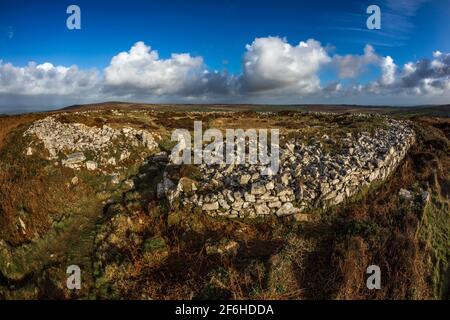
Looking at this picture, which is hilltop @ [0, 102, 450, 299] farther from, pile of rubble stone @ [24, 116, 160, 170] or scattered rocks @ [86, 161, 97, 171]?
pile of rubble stone @ [24, 116, 160, 170]

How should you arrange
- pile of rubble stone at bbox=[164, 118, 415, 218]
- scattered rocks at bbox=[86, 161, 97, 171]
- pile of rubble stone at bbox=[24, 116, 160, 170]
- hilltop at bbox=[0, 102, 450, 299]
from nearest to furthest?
hilltop at bbox=[0, 102, 450, 299] → pile of rubble stone at bbox=[164, 118, 415, 218] → scattered rocks at bbox=[86, 161, 97, 171] → pile of rubble stone at bbox=[24, 116, 160, 170]

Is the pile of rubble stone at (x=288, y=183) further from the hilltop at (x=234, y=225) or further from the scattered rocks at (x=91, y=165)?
the scattered rocks at (x=91, y=165)

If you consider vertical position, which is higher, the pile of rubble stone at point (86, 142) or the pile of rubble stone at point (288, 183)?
the pile of rubble stone at point (86, 142)

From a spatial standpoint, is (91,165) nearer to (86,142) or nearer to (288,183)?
(86,142)

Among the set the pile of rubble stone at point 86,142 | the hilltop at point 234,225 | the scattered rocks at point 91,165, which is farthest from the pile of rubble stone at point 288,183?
the pile of rubble stone at point 86,142

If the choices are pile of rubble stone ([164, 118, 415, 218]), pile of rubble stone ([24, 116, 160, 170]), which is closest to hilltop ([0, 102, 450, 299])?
Result: pile of rubble stone ([164, 118, 415, 218])
